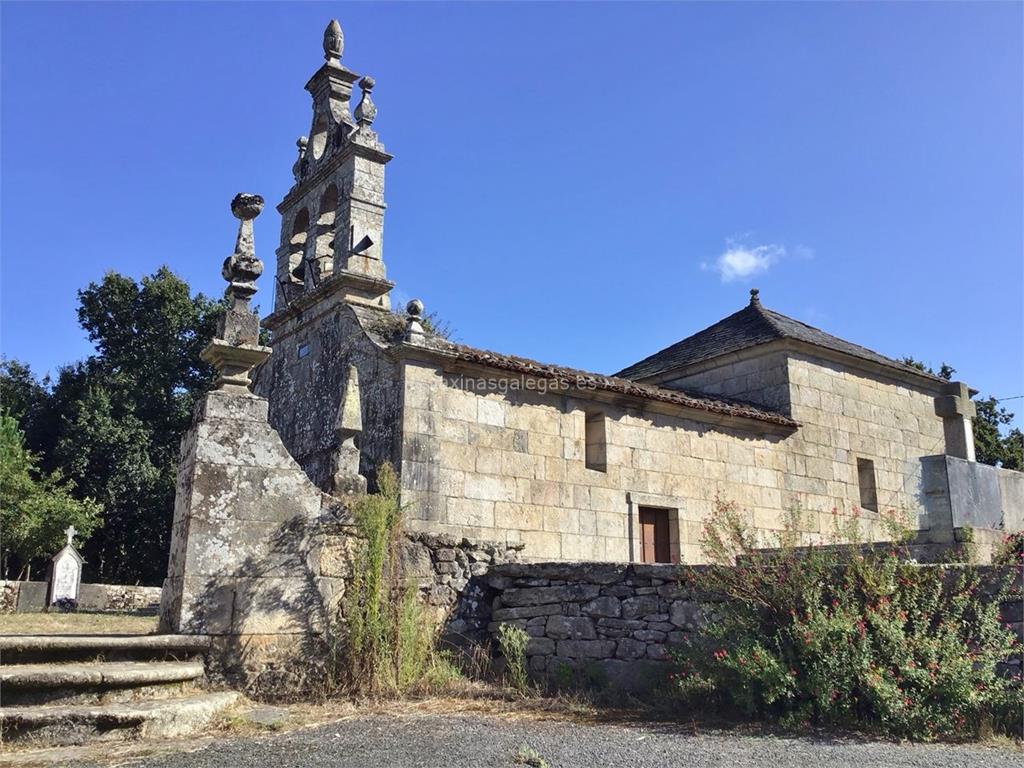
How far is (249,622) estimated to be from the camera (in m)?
6.13

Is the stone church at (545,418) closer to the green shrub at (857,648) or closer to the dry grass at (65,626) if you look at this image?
the green shrub at (857,648)

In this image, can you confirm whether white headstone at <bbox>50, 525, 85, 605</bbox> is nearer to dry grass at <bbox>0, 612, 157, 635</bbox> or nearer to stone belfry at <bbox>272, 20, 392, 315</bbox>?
dry grass at <bbox>0, 612, 157, 635</bbox>

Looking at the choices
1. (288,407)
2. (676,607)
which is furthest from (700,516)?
(288,407)

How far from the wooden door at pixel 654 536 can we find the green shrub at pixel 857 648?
4.66m

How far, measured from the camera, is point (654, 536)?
36.8 feet

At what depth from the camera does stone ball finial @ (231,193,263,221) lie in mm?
7141

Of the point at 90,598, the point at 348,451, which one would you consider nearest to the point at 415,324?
the point at 348,451

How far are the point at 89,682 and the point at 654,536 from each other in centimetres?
775

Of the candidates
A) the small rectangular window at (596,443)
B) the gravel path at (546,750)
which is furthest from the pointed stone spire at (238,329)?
the small rectangular window at (596,443)

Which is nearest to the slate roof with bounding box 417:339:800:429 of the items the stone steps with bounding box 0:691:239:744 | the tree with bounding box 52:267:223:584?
the stone steps with bounding box 0:691:239:744

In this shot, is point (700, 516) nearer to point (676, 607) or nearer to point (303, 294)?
point (676, 607)

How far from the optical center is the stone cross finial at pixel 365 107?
11648mm

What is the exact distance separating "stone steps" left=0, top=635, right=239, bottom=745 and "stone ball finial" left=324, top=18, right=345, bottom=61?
31.8 ft

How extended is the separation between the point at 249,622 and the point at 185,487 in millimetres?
1137
